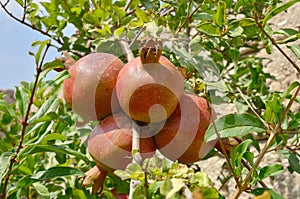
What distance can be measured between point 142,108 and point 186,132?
8 cm

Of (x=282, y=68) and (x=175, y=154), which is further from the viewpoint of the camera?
(x=282, y=68)

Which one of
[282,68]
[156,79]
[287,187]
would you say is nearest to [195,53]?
[156,79]

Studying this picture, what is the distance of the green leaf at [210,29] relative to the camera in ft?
2.72

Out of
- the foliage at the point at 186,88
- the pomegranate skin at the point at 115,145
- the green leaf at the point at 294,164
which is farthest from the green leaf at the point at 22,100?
the green leaf at the point at 294,164

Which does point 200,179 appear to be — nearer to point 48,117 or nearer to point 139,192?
point 139,192

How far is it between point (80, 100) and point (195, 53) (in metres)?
0.25

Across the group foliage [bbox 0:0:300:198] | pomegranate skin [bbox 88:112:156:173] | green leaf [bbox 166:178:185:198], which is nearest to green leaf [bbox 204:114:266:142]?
foliage [bbox 0:0:300:198]

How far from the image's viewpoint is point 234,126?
0.72 meters

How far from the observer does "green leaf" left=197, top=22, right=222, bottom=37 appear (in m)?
0.83

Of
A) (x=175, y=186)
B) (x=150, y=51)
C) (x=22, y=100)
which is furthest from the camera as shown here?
(x=22, y=100)

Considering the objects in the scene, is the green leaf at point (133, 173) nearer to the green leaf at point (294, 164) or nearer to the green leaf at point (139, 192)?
the green leaf at point (139, 192)

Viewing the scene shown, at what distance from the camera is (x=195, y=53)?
0.89 metres

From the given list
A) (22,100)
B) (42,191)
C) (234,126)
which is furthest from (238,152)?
(22,100)

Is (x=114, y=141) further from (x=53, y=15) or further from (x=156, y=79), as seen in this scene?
(x=53, y=15)
